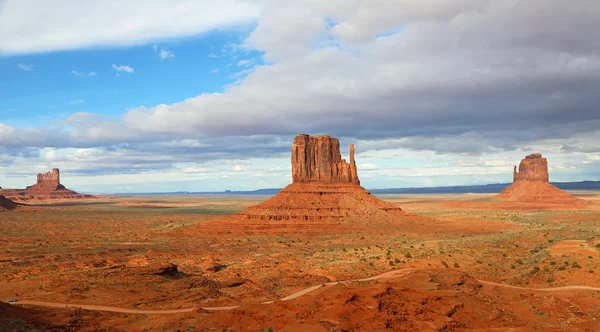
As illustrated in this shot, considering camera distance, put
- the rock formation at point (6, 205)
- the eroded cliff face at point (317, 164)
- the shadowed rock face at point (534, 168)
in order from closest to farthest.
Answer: the eroded cliff face at point (317, 164) → the rock formation at point (6, 205) → the shadowed rock face at point (534, 168)

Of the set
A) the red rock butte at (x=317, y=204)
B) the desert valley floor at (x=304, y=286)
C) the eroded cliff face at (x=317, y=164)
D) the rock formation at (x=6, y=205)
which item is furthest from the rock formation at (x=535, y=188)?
the rock formation at (x=6, y=205)

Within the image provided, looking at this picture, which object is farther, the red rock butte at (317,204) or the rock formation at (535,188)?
the rock formation at (535,188)

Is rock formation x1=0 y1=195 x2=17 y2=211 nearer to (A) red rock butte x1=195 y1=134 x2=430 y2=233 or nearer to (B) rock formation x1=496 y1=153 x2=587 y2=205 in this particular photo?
(A) red rock butte x1=195 y1=134 x2=430 y2=233

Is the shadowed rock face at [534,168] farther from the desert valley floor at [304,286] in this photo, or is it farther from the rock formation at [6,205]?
the rock formation at [6,205]

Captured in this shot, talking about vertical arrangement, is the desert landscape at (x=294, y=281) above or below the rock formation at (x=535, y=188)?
below

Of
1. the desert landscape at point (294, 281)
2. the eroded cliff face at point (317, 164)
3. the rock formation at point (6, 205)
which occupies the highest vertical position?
the eroded cliff face at point (317, 164)

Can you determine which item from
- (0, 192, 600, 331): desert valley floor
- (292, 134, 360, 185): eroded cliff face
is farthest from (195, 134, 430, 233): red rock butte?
(0, 192, 600, 331): desert valley floor

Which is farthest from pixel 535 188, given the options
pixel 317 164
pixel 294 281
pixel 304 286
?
pixel 304 286

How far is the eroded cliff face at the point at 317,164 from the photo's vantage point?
106125 millimetres

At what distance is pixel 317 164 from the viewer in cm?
10719

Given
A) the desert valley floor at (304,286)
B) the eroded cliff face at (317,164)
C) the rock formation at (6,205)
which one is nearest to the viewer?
the desert valley floor at (304,286)

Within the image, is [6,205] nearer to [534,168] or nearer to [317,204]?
[317,204]

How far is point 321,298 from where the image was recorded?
2616 cm

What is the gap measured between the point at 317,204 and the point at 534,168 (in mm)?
130963
